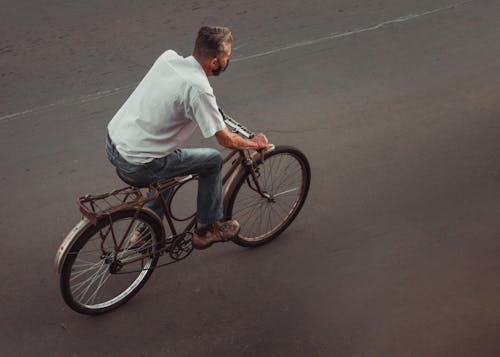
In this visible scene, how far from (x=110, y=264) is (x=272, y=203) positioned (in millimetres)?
1393

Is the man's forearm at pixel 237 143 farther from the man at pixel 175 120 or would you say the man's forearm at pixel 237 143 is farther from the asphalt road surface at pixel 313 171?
the asphalt road surface at pixel 313 171

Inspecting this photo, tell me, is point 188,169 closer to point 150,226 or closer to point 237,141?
point 237,141

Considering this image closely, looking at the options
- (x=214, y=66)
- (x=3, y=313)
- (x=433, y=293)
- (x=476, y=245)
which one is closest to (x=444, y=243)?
(x=476, y=245)

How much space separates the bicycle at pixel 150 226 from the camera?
3697 millimetres

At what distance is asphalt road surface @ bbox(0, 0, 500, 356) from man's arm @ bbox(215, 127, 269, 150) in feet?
3.80

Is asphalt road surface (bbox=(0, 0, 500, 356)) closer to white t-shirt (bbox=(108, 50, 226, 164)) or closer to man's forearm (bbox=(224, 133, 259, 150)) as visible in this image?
man's forearm (bbox=(224, 133, 259, 150))

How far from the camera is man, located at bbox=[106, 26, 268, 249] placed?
3.33 meters

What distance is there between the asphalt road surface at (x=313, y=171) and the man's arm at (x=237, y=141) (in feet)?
3.80

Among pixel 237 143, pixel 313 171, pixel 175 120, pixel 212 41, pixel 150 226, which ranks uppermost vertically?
pixel 212 41

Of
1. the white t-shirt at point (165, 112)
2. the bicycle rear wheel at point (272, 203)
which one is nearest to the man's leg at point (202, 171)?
the white t-shirt at point (165, 112)

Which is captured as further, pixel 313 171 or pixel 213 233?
pixel 313 171

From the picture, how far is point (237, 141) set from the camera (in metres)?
3.64

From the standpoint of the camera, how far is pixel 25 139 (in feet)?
19.2

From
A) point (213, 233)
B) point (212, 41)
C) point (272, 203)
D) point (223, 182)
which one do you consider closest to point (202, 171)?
point (223, 182)
